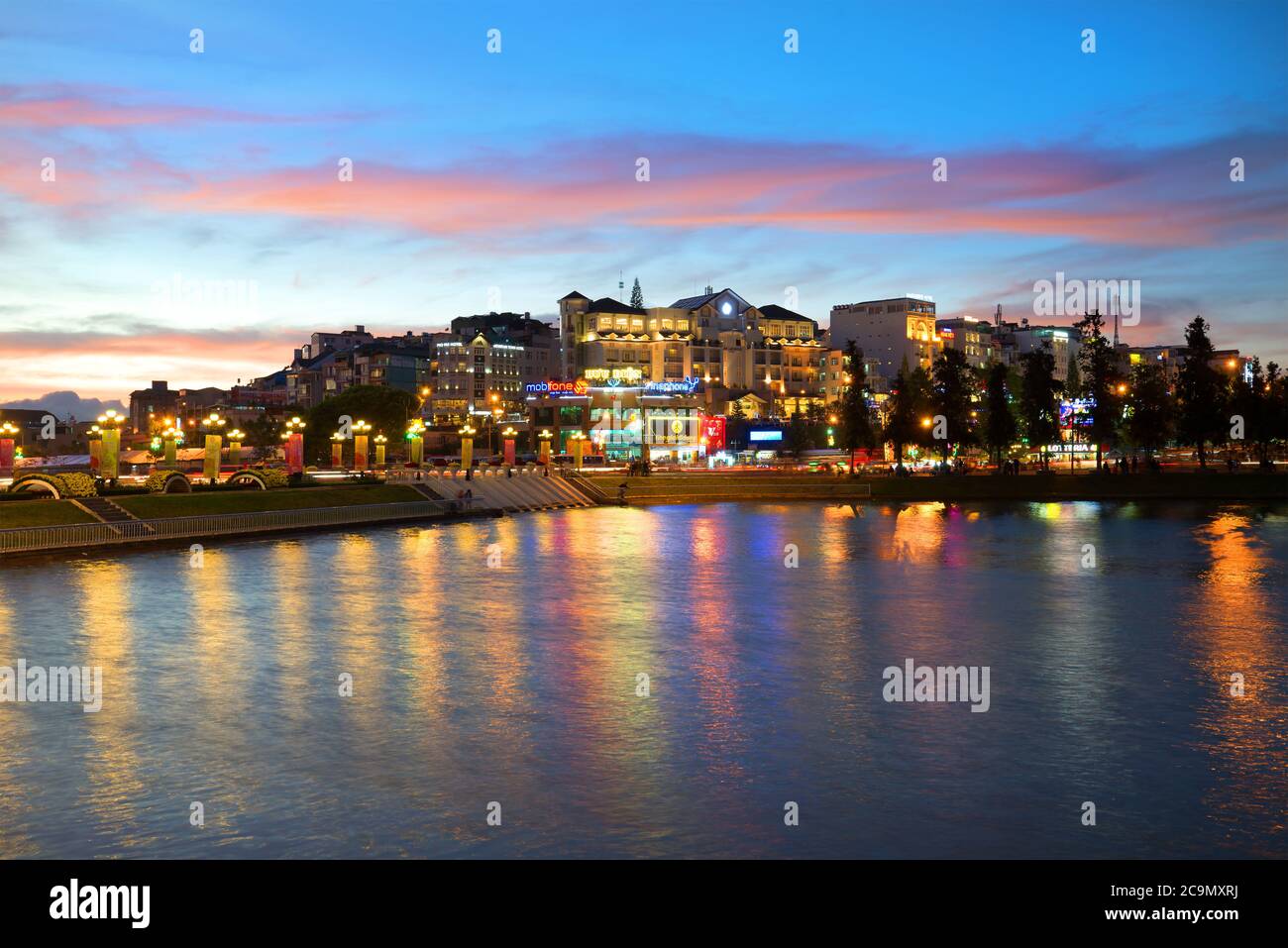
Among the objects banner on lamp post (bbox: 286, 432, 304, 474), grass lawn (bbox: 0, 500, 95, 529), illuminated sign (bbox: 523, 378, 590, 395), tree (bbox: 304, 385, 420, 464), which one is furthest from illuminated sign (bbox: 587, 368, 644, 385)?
grass lawn (bbox: 0, 500, 95, 529)

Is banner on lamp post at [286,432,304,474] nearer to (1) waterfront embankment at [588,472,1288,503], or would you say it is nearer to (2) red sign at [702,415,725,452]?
(1) waterfront embankment at [588,472,1288,503]

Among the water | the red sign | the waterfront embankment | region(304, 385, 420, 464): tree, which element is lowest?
the water

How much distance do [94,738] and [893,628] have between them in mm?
18593

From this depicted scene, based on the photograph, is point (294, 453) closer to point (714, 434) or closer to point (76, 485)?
point (76, 485)

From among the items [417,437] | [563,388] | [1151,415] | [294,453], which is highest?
[563,388]

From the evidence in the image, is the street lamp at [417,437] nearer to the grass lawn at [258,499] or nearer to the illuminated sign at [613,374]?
the grass lawn at [258,499]

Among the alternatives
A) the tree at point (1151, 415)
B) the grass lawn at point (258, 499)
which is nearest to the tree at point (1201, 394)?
the tree at point (1151, 415)

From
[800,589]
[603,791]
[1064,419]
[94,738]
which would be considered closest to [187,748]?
[94,738]

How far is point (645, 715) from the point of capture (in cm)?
1902

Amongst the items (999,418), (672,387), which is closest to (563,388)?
(672,387)

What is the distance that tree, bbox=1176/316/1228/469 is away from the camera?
3829 inches

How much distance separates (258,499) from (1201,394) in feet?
265

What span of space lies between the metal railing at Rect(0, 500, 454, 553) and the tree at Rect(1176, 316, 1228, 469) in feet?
229
